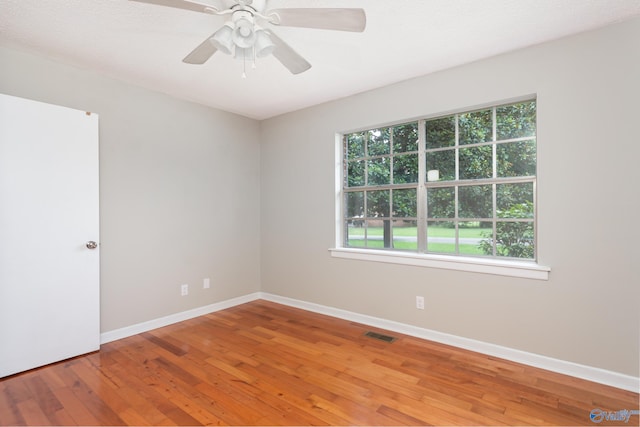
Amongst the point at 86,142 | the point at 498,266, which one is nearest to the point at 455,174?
the point at 498,266

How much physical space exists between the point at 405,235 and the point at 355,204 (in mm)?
716

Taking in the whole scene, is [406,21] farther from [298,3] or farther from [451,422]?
[451,422]

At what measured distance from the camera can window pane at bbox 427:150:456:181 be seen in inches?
119

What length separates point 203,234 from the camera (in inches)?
151

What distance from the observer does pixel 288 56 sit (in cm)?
204

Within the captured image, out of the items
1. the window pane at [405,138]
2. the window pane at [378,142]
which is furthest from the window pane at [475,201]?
the window pane at [378,142]

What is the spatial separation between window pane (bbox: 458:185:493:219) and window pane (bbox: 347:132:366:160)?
122 cm

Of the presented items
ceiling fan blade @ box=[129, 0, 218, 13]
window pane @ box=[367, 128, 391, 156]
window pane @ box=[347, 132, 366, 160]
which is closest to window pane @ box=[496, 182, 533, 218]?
window pane @ box=[367, 128, 391, 156]

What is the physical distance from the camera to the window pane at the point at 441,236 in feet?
9.93

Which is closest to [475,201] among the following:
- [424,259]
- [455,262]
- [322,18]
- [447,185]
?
[447,185]

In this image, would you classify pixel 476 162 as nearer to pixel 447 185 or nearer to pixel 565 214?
pixel 447 185

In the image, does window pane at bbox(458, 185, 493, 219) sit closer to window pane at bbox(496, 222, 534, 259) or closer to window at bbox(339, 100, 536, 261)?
window at bbox(339, 100, 536, 261)

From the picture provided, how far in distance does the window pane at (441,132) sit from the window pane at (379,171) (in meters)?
0.49

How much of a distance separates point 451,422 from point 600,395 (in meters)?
1.12
